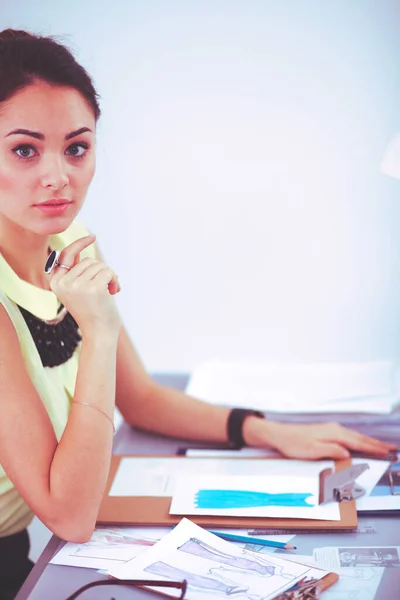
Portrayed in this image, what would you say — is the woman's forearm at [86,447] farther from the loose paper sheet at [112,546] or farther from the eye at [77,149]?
the eye at [77,149]

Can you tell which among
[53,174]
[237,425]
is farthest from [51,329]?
[237,425]

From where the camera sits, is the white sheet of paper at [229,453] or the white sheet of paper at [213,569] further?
the white sheet of paper at [229,453]

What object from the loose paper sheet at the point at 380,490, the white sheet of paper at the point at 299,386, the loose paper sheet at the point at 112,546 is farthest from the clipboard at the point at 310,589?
the white sheet of paper at the point at 299,386

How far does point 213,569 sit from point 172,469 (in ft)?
1.09

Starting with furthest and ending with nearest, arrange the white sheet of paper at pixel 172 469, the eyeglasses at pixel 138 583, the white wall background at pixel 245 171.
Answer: the white wall background at pixel 245 171 < the white sheet of paper at pixel 172 469 < the eyeglasses at pixel 138 583

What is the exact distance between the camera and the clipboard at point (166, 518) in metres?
1.01

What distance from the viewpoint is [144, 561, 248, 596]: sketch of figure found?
86 centimetres

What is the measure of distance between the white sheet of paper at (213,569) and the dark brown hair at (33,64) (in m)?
0.64

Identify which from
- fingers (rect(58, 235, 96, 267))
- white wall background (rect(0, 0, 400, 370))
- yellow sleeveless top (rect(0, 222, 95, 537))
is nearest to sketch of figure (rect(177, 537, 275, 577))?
yellow sleeveless top (rect(0, 222, 95, 537))

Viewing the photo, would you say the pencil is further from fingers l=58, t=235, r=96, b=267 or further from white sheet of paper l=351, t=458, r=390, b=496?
fingers l=58, t=235, r=96, b=267

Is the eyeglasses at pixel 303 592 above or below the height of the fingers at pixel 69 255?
below

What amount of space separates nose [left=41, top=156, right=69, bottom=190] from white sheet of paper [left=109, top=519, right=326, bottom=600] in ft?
1.65

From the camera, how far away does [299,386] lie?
1.64 metres

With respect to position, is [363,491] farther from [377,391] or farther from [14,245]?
[14,245]
